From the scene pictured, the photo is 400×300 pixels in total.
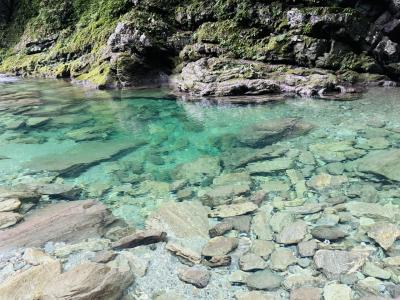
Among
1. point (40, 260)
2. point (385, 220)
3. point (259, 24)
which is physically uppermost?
point (259, 24)

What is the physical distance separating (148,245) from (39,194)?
8.36 ft

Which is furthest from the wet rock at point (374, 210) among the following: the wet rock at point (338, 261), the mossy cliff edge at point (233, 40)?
the mossy cliff edge at point (233, 40)

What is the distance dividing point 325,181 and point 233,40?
11736mm

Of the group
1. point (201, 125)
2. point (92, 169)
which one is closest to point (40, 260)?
point (92, 169)

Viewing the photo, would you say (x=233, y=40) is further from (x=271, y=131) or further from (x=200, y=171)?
(x=200, y=171)

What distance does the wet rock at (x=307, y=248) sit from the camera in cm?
416

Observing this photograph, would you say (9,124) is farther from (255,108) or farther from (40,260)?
(40,260)

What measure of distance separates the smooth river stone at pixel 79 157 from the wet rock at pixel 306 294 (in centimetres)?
486

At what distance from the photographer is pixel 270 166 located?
6852 mm

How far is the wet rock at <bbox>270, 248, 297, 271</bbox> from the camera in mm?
3979

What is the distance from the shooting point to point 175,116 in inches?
464

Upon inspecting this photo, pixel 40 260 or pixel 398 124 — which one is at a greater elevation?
pixel 398 124

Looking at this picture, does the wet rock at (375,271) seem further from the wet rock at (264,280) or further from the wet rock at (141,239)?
the wet rock at (141,239)

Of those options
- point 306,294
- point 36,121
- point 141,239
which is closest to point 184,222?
point 141,239
